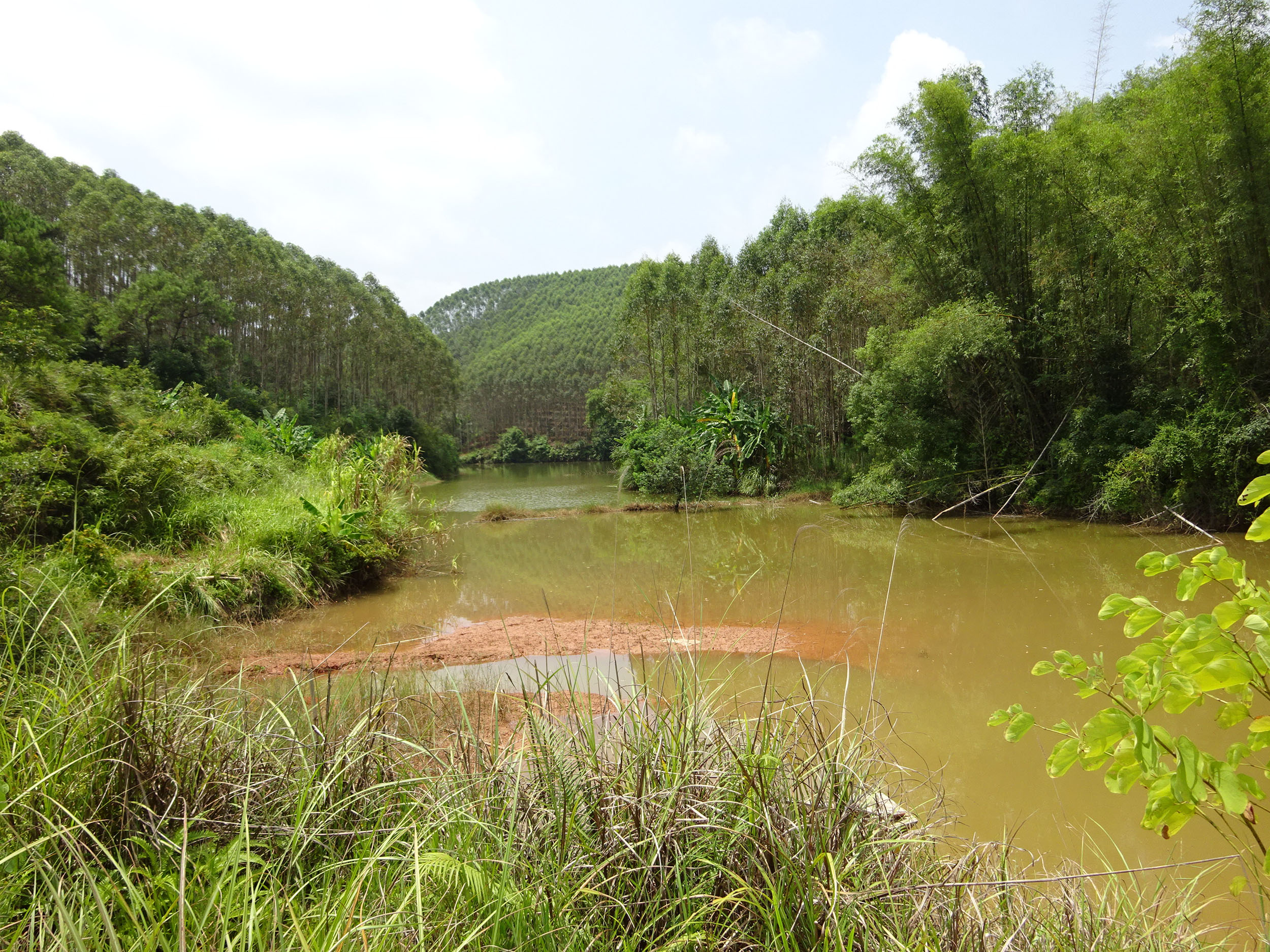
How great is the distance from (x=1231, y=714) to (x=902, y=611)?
5820 mm

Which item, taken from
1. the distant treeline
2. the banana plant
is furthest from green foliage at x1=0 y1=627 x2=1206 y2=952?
the distant treeline

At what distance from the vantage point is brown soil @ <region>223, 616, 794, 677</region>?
191 inches

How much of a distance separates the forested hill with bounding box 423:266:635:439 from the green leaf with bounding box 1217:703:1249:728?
147 ft

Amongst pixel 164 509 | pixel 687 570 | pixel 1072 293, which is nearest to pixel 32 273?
pixel 164 509

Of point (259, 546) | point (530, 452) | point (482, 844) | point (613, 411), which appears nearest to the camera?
point (482, 844)

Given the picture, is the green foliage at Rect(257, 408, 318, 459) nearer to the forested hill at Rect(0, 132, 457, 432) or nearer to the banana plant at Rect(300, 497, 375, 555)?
the forested hill at Rect(0, 132, 457, 432)

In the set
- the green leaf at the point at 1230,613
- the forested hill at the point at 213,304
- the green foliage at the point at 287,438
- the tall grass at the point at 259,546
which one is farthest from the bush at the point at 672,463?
the green leaf at the point at 1230,613

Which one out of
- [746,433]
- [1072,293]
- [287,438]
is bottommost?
[746,433]

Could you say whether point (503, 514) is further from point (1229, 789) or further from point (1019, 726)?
point (1229, 789)

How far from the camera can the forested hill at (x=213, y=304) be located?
76.5 ft

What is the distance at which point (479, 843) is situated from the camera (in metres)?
1.49

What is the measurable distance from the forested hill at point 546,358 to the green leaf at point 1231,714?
44744mm

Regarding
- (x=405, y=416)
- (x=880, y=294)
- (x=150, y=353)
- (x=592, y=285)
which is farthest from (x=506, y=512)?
(x=592, y=285)

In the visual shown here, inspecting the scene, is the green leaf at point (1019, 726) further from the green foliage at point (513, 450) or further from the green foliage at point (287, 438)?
the green foliage at point (513, 450)
